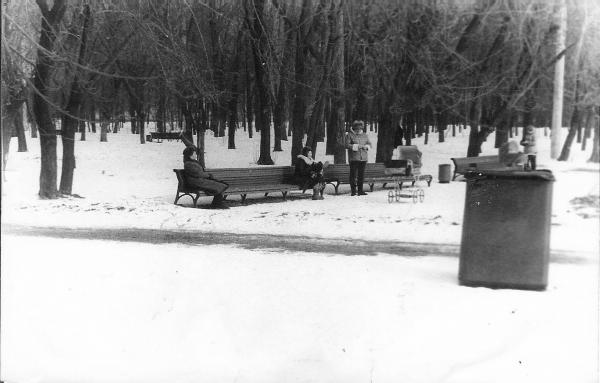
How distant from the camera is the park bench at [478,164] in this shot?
460cm

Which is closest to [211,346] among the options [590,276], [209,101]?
[209,101]

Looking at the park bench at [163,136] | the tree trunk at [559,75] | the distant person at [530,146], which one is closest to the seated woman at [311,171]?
the park bench at [163,136]

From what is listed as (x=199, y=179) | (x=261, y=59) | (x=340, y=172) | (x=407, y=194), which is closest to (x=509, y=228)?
(x=407, y=194)

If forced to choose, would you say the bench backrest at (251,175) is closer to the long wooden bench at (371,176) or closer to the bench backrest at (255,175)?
the bench backrest at (255,175)

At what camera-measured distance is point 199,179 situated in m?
5.37

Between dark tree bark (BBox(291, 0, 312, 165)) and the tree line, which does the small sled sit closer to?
the tree line

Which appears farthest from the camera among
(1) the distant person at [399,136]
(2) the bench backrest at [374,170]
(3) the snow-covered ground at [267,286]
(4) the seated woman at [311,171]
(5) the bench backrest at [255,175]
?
(5) the bench backrest at [255,175]

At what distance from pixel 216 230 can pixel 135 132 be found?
1.16m

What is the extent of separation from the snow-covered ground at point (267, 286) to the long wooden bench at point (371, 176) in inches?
3.2

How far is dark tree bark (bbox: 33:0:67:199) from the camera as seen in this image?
5.36 metres

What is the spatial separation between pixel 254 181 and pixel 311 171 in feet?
1.78

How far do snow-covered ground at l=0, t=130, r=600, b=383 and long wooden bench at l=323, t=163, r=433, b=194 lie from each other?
8cm

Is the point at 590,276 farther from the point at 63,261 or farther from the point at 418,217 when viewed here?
the point at 63,261

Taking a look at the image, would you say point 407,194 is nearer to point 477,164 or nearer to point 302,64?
point 477,164
